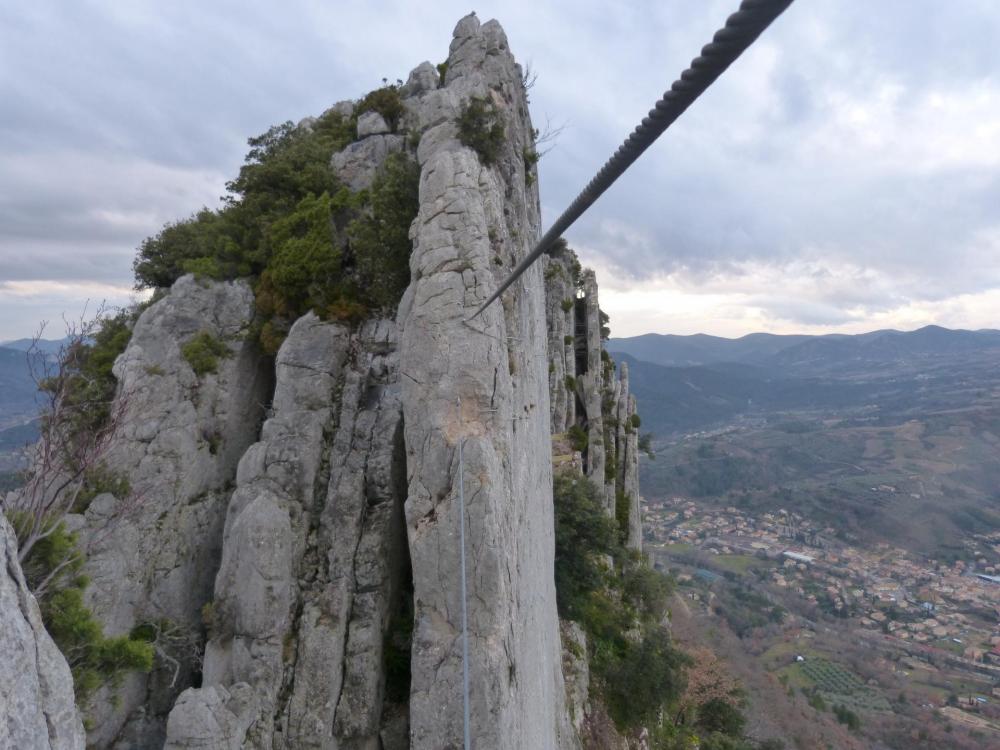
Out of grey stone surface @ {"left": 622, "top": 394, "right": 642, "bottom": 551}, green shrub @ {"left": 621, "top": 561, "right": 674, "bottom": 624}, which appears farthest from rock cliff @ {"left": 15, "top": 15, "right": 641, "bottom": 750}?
grey stone surface @ {"left": 622, "top": 394, "right": 642, "bottom": 551}

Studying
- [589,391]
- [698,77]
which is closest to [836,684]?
[589,391]

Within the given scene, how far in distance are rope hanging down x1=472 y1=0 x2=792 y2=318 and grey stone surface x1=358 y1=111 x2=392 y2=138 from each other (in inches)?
800

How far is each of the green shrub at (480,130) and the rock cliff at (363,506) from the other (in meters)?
0.10

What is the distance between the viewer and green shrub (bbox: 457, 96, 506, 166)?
14125 millimetres

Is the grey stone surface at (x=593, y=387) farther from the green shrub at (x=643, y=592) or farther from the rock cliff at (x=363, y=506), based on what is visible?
the rock cliff at (x=363, y=506)

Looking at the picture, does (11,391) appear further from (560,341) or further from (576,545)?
(576,545)

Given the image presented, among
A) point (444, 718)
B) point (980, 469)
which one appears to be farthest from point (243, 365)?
point (980, 469)

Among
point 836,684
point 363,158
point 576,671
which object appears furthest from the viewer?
point 836,684

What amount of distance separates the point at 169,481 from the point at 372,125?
15.8m

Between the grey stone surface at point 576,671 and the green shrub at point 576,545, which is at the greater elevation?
the green shrub at point 576,545

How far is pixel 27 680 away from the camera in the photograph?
3.86 metres

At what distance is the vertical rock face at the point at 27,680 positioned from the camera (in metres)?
3.62

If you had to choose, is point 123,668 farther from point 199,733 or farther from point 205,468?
point 205,468

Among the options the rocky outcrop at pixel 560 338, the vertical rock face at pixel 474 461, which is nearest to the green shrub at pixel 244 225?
the vertical rock face at pixel 474 461
